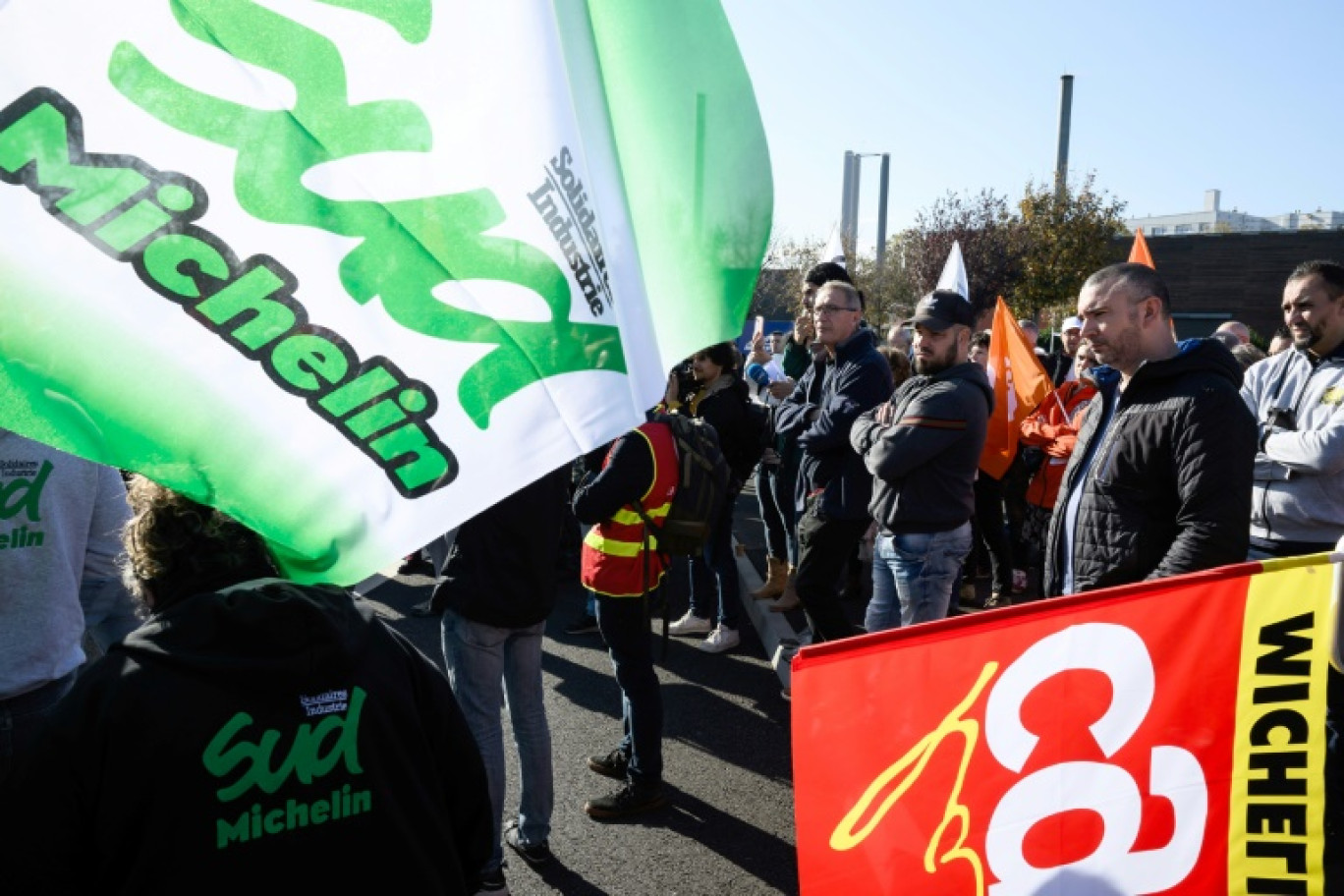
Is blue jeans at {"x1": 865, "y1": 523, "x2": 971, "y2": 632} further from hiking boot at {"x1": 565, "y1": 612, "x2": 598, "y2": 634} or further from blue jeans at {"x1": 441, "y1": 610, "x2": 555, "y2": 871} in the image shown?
hiking boot at {"x1": 565, "y1": 612, "x2": 598, "y2": 634}

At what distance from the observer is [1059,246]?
75.4 ft

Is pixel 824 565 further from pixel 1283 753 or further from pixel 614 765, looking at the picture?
pixel 1283 753

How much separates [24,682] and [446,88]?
219cm

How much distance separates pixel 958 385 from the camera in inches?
171

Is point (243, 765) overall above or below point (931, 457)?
below

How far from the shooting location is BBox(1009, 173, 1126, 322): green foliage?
2294cm

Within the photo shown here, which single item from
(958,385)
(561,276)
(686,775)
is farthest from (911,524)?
(561,276)

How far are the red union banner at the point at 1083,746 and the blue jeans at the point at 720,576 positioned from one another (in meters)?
3.73

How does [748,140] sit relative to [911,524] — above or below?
above

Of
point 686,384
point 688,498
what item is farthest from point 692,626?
point 688,498

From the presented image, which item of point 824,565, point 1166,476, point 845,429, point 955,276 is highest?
point 955,276

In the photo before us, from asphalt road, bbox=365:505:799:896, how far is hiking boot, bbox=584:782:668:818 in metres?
0.04

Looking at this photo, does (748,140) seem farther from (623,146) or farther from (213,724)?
(213,724)

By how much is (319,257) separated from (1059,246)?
24.1 metres
